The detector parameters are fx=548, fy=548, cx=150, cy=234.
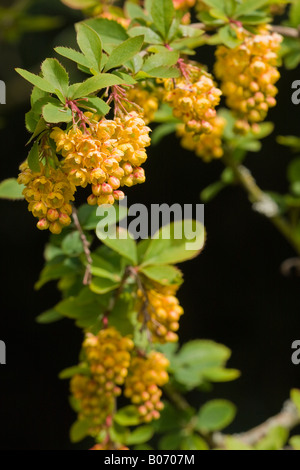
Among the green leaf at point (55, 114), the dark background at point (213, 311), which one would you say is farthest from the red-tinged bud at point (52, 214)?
the dark background at point (213, 311)

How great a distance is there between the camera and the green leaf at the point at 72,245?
1.08 metres

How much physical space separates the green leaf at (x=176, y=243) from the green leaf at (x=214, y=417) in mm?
527

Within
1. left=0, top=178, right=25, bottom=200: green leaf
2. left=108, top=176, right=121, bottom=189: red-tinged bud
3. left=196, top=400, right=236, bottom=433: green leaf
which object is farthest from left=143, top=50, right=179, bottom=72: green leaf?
left=196, top=400, right=236, bottom=433: green leaf

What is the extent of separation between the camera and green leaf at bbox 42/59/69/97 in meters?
0.78

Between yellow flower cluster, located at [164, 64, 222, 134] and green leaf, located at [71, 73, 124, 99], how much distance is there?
0.57 feet

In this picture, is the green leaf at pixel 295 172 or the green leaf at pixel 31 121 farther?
the green leaf at pixel 295 172

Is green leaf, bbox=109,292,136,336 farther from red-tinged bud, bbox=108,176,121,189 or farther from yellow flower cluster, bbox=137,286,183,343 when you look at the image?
red-tinged bud, bbox=108,176,121,189

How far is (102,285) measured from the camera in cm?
99

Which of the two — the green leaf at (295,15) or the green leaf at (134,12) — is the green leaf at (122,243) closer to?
the green leaf at (134,12)

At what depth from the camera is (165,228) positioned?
1.03 meters

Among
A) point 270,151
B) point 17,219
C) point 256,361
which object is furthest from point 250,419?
Result: point 17,219

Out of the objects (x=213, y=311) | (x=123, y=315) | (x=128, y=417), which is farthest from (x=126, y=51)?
(x=213, y=311)

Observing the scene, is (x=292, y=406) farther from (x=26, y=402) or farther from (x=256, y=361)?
(x=26, y=402)

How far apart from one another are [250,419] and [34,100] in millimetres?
1528
